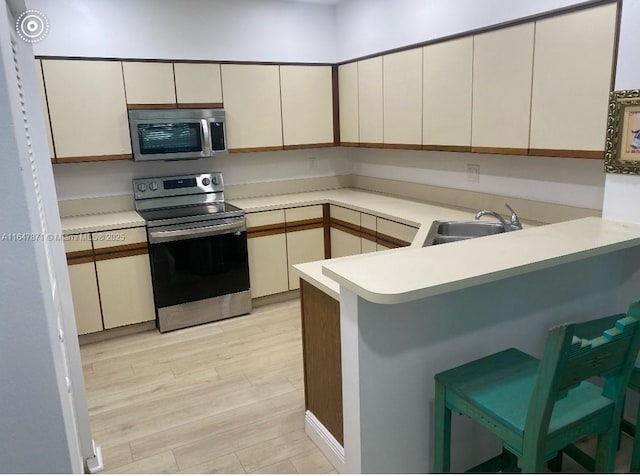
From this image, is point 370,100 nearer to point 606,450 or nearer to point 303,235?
point 303,235

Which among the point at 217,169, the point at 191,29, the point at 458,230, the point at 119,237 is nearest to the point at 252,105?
the point at 217,169

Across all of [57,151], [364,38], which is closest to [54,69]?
[57,151]

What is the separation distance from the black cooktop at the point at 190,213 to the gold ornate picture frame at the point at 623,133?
2.53 metres

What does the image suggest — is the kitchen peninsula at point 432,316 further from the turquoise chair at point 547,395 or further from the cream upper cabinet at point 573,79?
the cream upper cabinet at point 573,79

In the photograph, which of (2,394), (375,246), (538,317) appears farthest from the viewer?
(375,246)

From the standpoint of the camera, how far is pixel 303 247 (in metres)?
4.19

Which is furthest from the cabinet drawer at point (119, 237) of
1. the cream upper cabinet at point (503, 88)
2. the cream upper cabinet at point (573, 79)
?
the cream upper cabinet at point (573, 79)

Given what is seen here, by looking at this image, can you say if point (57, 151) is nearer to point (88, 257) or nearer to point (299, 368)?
point (88, 257)

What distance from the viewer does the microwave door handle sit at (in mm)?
3743

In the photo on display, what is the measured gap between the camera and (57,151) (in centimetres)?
339

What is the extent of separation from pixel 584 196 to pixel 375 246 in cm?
147

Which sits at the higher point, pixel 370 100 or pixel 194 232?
pixel 370 100

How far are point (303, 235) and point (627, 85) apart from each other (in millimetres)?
2643

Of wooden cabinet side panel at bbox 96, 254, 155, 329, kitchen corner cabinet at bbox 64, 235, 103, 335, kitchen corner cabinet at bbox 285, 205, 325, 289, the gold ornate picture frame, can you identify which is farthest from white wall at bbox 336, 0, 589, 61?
kitchen corner cabinet at bbox 64, 235, 103, 335
